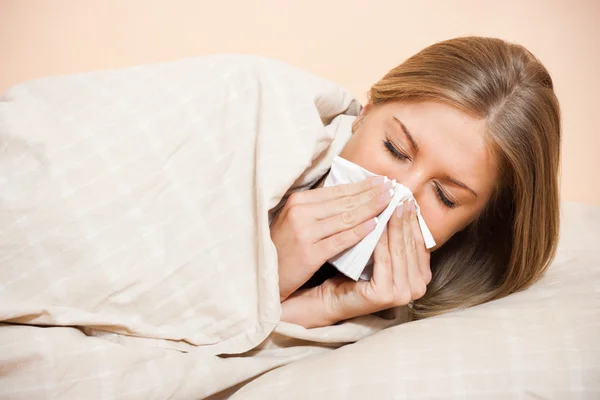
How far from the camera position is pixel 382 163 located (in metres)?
1.09

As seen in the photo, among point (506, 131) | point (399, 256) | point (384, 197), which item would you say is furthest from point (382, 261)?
point (506, 131)

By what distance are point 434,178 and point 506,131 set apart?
0.57 ft

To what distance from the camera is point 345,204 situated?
103cm

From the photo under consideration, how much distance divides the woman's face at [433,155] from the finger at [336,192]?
0.05m

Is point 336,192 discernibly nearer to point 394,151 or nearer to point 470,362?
point 394,151

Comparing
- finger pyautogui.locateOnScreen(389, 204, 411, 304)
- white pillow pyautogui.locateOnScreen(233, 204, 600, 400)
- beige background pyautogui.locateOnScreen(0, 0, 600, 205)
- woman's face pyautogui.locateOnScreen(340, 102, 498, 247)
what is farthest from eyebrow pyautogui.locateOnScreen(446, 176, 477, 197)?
beige background pyautogui.locateOnScreen(0, 0, 600, 205)

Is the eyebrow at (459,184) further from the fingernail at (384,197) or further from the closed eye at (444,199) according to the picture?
the fingernail at (384,197)

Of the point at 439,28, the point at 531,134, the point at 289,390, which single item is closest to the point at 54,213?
the point at 289,390

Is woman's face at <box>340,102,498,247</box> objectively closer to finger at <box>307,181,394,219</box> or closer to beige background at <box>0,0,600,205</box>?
finger at <box>307,181,394,219</box>

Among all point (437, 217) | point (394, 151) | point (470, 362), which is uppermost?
point (394, 151)

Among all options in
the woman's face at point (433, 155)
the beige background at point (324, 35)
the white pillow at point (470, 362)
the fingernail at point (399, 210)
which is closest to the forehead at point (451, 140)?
the woman's face at point (433, 155)

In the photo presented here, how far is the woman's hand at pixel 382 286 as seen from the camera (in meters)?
1.07

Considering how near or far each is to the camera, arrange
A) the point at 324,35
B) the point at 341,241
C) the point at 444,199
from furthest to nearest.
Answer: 1. the point at 324,35
2. the point at 444,199
3. the point at 341,241

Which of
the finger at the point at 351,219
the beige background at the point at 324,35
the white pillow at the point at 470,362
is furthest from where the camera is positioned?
the beige background at the point at 324,35
